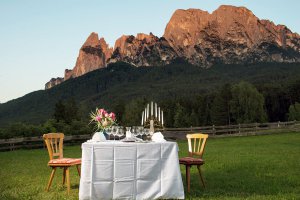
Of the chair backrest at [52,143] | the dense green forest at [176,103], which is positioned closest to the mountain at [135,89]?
the dense green forest at [176,103]

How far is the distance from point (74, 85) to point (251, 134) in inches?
6480

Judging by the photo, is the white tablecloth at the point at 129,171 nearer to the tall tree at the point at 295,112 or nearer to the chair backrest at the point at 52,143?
the chair backrest at the point at 52,143

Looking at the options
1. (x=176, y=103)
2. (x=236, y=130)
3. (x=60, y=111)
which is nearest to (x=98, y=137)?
(x=236, y=130)

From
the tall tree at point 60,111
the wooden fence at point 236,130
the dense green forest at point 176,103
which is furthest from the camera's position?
the tall tree at point 60,111

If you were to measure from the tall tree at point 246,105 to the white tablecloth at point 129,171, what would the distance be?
161ft

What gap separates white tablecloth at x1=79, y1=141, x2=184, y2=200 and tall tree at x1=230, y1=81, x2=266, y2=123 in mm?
49127

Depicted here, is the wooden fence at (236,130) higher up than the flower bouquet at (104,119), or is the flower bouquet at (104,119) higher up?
the flower bouquet at (104,119)

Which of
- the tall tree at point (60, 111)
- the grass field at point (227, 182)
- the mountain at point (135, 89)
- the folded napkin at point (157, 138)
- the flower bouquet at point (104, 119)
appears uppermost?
the mountain at point (135, 89)

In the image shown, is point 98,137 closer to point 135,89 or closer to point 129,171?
point 129,171

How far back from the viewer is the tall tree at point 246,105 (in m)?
54.6

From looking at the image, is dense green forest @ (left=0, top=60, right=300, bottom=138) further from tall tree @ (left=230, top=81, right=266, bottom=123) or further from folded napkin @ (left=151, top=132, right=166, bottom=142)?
folded napkin @ (left=151, top=132, right=166, bottom=142)

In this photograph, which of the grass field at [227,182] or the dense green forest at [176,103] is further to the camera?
the dense green forest at [176,103]

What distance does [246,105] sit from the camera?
55531 millimetres

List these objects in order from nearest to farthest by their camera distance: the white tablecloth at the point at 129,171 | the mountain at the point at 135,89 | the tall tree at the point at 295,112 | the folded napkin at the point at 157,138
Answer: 1. the white tablecloth at the point at 129,171
2. the folded napkin at the point at 157,138
3. the tall tree at the point at 295,112
4. the mountain at the point at 135,89
